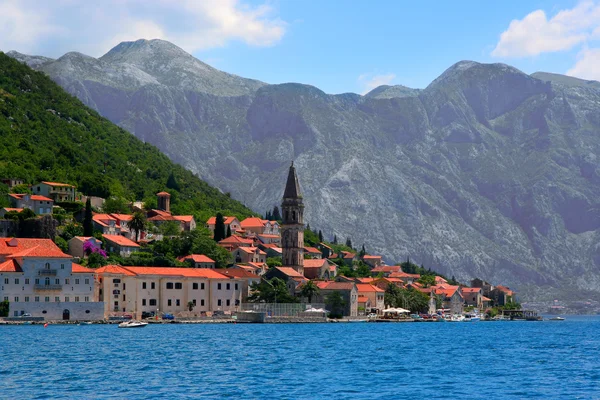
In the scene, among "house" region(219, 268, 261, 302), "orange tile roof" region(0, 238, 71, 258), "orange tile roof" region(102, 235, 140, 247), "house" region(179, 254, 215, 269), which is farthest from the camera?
"house" region(179, 254, 215, 269)

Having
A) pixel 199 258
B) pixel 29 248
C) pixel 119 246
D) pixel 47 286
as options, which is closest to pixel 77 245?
pixel 119 246

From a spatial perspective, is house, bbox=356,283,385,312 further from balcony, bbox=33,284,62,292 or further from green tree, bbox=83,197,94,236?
balcony, bbox=33,284,62,292

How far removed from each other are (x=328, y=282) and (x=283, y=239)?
16.4 m

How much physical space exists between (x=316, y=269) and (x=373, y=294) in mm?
12723

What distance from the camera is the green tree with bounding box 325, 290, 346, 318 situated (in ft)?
537

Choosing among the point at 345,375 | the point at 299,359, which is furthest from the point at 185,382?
the point at 299,359

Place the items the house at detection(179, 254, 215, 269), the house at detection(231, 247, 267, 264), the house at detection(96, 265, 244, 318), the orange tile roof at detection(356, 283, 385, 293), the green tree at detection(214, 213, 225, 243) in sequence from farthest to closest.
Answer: the green tree at detection(214, 213, 225, 243), the house at detection(231, 247, 267, 264), the orange tile roof at detection(356, 283, 385, 293), the house at detection(179, 254, 215, 269), the house at detection(96, 265, 244, 318)

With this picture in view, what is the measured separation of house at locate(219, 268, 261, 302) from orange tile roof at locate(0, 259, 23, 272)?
130 feet

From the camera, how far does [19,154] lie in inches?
7657

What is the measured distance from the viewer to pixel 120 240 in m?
161

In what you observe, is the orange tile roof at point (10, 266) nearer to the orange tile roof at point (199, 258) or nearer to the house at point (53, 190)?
the orange tile roof at point (199, 258)

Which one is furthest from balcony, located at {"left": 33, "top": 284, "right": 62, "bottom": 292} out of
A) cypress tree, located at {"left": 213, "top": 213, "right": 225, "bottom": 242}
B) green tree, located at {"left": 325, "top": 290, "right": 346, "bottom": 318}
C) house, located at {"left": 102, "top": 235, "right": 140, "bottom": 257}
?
cypress tree, located at {"left": 213, "top": 213, "right": 225, "bottom": 242}

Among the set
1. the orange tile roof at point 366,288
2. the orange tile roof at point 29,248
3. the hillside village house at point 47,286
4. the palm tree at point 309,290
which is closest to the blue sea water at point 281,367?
the hillside village house at point 47,286

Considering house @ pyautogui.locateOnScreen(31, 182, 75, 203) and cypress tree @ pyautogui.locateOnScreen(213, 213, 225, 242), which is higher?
house @ pyautogui.locateOnScreen(31, 182, 75, 203)
